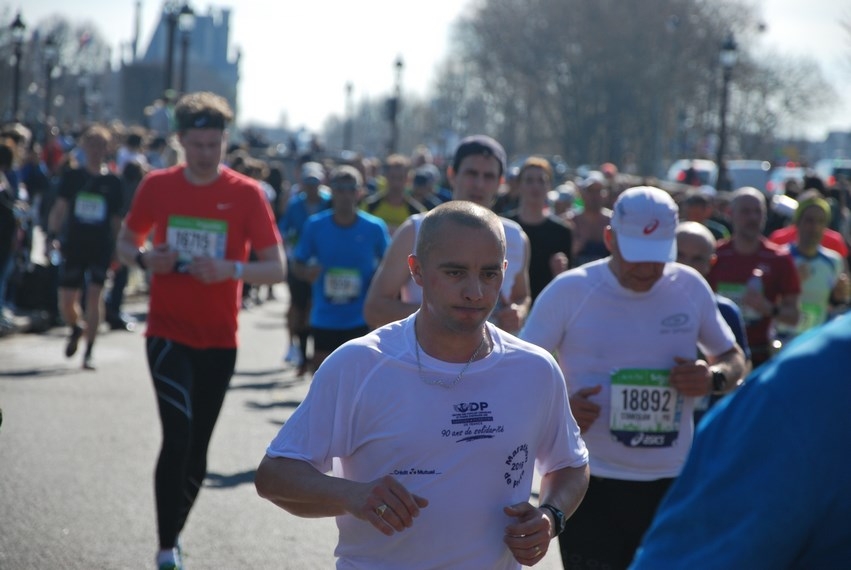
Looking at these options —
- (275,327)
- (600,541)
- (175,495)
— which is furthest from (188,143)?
(275,327)

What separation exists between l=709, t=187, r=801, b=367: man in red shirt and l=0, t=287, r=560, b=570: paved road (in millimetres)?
1923

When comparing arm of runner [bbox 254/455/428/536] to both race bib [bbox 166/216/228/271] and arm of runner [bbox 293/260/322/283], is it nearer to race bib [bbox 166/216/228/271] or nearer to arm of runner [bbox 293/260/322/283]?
race bib [bbox 166/216/228/271]

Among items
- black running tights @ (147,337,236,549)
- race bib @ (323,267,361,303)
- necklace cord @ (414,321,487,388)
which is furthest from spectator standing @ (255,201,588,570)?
race bib @ (323,267,361,303)

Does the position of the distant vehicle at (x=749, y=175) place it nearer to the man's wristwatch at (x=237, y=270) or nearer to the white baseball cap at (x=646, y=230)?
the man's wristwatch at (x=237, y=270)

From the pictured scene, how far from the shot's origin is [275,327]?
18281 mm

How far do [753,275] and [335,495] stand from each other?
513 cm

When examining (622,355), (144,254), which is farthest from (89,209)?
(622,355)

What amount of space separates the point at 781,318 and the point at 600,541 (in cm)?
A: 350

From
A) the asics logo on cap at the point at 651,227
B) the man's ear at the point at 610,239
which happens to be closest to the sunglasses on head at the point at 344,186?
the man's ear at the point at 610,239

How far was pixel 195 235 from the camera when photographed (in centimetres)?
612

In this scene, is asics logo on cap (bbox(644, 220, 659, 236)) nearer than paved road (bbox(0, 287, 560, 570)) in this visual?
Yes

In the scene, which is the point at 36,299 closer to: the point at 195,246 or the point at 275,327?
the point at 275,327

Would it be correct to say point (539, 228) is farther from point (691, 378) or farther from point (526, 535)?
point (526, 535)

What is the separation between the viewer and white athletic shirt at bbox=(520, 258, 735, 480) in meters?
4.76
